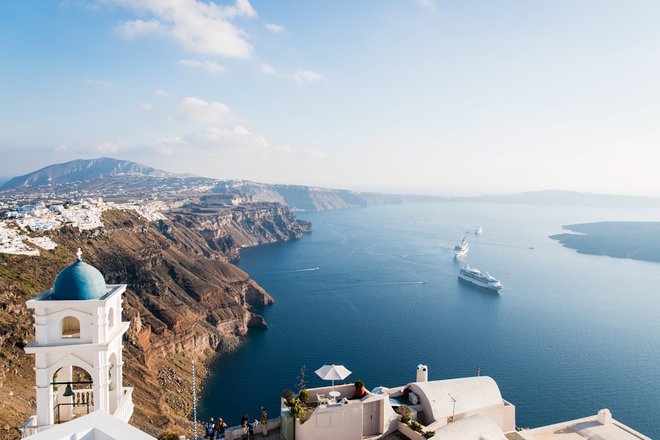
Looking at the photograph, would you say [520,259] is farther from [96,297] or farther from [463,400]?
[96,297]

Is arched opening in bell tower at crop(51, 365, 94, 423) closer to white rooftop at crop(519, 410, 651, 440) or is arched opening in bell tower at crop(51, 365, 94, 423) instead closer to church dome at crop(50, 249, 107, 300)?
church dome at crop(50, 249, 107, 300)

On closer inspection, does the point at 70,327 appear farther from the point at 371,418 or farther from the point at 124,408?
the point at 371,418

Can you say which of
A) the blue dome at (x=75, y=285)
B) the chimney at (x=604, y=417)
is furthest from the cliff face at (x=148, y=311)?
the chimney at (x=604, y=417)

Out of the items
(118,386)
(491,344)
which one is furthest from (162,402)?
(491,344)

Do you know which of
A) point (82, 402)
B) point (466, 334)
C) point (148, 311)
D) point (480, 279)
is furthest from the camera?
point (480, 279)

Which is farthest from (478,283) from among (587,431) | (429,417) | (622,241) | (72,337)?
(622,241)

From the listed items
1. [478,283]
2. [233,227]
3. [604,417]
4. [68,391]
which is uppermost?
[68,391]
